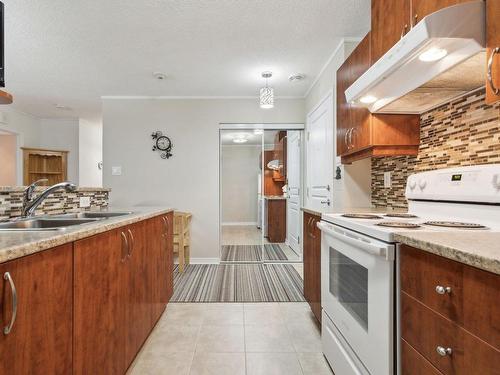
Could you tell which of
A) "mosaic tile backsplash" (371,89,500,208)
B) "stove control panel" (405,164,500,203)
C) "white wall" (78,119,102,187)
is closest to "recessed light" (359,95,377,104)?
"mosaic tile backsplash" (371,89,500,208)

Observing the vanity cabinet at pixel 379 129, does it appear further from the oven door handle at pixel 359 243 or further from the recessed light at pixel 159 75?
the recessed light at pixel 159 75

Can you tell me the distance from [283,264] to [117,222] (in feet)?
9.45

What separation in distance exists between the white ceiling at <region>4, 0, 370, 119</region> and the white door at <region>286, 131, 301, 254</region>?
0.86 meters

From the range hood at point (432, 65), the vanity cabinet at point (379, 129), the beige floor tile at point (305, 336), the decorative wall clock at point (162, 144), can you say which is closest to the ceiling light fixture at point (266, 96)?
the vanity cabinet at point (379, 129)

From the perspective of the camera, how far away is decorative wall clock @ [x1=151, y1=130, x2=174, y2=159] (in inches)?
152

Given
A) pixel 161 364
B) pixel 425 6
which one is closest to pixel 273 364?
pixel 161 364

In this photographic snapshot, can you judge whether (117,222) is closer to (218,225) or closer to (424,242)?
(424,242)

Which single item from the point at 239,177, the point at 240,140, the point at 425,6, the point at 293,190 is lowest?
the point at 293,190

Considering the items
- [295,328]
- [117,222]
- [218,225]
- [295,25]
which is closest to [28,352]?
A: [117,222]

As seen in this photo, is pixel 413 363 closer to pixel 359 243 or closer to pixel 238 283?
pixel 359 243

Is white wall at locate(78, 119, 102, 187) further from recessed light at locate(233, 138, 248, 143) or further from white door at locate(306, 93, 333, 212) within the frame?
white door at locate(306, 93, 333, 212)

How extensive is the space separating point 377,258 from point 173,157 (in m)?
3.33

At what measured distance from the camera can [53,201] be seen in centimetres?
182

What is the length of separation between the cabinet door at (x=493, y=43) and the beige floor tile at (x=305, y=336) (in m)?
1.62
